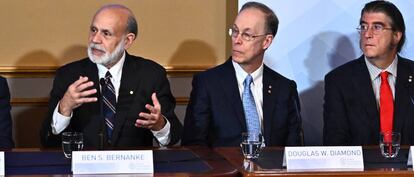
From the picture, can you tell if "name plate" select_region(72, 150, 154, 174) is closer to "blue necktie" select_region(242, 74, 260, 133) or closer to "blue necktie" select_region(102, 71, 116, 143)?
"blue necktie" select_region(102, 71, 116, 143)

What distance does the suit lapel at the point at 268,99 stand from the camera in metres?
3.52

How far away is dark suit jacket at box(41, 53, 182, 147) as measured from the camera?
341cm

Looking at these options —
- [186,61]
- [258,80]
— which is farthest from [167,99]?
[186,61]

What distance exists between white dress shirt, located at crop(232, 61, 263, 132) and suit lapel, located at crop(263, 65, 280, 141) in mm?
26

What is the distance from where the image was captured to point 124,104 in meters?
3.46

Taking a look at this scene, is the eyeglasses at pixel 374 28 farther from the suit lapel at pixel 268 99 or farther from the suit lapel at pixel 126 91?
the suit lapel at pixel 126 91

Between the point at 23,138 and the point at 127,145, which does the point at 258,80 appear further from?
the point at 23,138

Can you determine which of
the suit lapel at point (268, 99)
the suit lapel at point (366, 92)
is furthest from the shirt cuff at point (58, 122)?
the suit lapel at point (366, 92)

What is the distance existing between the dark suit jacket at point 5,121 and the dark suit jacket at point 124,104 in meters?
0.14

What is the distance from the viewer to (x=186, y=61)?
450 cm

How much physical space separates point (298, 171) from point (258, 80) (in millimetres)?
1111

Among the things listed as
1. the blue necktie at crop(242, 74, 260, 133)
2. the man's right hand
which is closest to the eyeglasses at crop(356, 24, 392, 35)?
the blue necktie at crop(242, 74, 260, 133)

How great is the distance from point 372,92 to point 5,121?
5.38 feet

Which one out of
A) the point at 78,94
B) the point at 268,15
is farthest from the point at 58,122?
the point at 268,15
